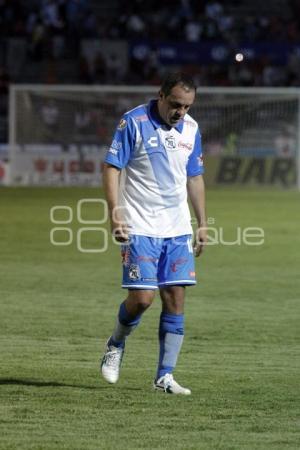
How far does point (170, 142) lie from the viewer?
750cm

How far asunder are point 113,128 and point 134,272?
2517 centimetres

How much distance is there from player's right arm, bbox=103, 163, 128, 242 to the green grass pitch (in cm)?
106

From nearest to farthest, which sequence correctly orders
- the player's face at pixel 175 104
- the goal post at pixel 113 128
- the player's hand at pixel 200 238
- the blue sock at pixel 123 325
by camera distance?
the player's face at pixel 175 104 → the blue sock at pixel 123 325 → the player's hand at pixel 200 238 → the goal post at pixel 113 128

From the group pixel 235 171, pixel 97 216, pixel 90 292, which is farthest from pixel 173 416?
pixel 235 171

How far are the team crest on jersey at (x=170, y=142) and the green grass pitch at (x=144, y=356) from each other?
1621 millimetres

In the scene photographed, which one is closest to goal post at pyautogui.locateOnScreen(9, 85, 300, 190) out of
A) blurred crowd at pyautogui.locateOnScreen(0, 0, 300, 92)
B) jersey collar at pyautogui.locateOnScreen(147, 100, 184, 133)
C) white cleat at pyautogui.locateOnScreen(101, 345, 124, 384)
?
blurred crowd at pyautogui.locateOnScreen(0, 0, 300, 92)

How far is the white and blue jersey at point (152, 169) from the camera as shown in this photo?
744cm

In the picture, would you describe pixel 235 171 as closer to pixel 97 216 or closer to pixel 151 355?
pixel 97 216

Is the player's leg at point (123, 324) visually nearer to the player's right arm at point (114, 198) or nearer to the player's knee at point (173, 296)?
the player's knee at point (173, 296)

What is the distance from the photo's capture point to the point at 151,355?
9.21 meters

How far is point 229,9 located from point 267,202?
12.8 m

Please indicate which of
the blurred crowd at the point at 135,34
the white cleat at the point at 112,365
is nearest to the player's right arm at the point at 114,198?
the white cleat at the point at 112,365

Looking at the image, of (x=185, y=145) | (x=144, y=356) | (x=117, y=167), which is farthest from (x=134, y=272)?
(x=144, y=356)

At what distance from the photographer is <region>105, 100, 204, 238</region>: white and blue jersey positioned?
7438mm
